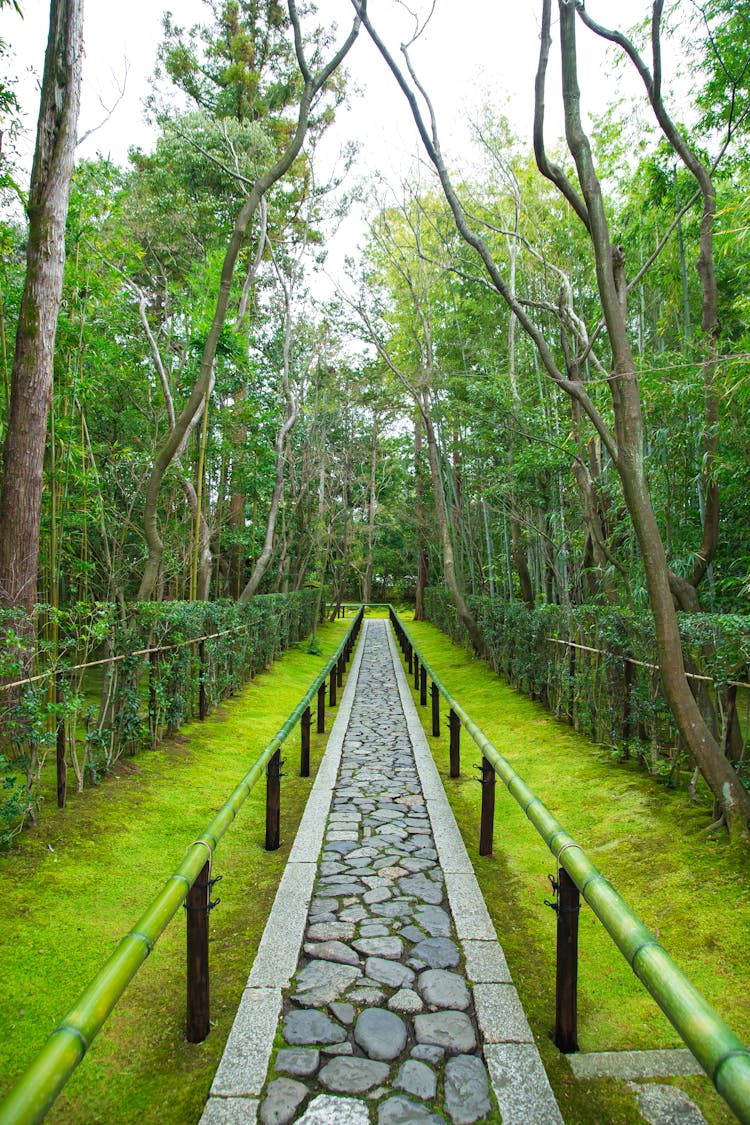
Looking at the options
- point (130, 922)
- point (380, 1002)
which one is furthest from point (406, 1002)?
point (130, 922)

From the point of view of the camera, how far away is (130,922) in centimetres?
298

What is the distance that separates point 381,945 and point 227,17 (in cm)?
1608

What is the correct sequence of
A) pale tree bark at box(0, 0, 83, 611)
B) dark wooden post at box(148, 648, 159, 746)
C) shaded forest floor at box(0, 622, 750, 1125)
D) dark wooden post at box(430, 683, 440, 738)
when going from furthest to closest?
dark wooden post at box(430, 683, 440, 738), dark wooden post at box(148, 648, 159, 746), pale tree bark at box(0, 0, 83, 611), shaded forest floor at box(0, 622, 750, 1125)

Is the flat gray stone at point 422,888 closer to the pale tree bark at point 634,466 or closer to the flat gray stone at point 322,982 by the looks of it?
the flat gray stone at point 322,982

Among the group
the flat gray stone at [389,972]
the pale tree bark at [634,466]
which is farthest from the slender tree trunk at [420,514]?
the flat gray stone at [389,972]

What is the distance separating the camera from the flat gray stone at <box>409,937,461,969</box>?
8.79ft

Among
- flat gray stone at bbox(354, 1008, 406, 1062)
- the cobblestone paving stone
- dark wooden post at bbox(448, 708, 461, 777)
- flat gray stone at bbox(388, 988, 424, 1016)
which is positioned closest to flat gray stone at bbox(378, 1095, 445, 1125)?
the cobblestone paving stone

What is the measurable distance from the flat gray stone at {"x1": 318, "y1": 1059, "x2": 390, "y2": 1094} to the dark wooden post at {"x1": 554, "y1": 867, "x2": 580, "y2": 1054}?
23.6 inches

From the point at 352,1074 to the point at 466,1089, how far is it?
0.35 m

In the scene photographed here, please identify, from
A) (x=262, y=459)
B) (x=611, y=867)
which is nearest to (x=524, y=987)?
(x=611, y=867)

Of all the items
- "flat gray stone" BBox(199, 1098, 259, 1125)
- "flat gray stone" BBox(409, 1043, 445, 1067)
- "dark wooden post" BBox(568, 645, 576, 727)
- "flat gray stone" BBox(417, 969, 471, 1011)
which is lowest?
"flat gray stone" BBox(417, 969, 471, 1011)

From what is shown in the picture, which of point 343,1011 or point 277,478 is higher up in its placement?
point 277,478

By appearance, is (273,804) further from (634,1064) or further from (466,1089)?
(634,1064)

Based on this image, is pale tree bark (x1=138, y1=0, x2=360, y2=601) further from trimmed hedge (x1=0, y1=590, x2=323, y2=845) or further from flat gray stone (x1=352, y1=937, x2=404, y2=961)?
flat gray stone (x1=352, y1=937, x2=404, y2=961)
